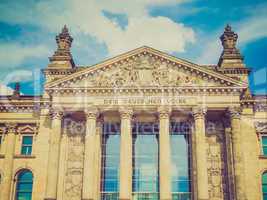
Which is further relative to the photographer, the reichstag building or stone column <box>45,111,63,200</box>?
the reichstag building

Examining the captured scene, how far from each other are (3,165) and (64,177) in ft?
20.6

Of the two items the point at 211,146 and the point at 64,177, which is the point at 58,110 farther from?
the point at 211,146

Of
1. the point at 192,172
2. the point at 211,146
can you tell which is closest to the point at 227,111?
the point at 211,146

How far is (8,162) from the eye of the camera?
36.8 meters

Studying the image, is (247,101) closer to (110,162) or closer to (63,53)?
(110,162)

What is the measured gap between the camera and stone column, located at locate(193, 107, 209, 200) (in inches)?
1236

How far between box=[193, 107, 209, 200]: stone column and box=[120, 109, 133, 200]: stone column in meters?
5.35

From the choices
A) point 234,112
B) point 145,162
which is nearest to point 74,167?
point 145,162

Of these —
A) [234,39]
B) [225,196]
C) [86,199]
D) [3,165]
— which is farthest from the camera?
[234,39]

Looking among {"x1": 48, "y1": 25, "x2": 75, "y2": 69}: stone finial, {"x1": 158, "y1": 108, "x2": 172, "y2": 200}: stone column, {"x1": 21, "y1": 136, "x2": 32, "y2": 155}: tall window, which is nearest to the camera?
{"x1": 158, "y1": 108, "x2": 172, "y2": 200}: stone column

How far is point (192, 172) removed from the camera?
113 feet

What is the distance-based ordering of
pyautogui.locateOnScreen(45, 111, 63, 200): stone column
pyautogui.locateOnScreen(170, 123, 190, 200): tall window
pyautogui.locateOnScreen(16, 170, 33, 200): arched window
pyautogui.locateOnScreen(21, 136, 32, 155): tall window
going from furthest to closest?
pyautogui.locateOnScreen(21, 136, 32, 155): tall window → pyautogui.locateOnScreen(16, 170, 33, 200): arched window → pyautogui.locateOnScreen(170, 123, 190, 200): tall window → pyautogui.locateOnScreen(45, 111, 63, 200): stone column

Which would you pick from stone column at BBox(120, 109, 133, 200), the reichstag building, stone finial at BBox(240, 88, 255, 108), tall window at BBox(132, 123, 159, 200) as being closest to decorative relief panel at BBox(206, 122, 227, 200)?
the reichstag building

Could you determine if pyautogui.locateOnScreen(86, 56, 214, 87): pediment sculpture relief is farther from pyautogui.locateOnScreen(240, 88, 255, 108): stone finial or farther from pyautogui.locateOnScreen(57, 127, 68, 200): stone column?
pyautogui.locateOnScreen(57, 127, 68, 200): stone column
